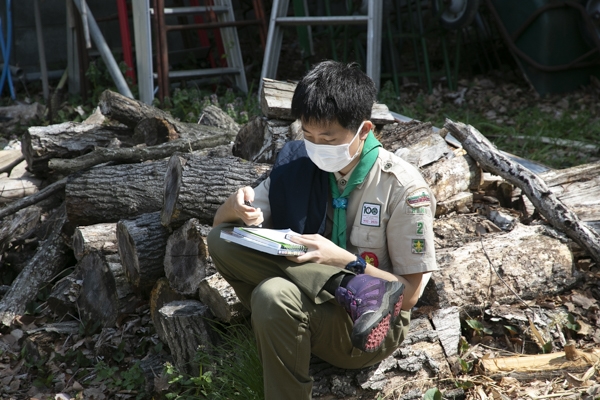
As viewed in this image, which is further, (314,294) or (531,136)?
(531,136)

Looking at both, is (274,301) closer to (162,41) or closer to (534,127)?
(534,127)

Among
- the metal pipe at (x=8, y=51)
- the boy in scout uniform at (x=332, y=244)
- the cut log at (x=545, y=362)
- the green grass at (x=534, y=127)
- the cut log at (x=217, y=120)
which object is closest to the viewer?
the boy in scout uniform at (x=332, y=244)

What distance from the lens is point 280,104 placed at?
4.05 metres

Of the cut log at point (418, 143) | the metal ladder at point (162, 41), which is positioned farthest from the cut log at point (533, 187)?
the metal ladder at point (162, 41)

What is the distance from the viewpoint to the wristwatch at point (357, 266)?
8.00 feet

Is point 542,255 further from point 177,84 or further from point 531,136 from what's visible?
point 177,84

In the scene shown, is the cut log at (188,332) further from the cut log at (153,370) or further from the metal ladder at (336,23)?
the metal ladder at (336,23)

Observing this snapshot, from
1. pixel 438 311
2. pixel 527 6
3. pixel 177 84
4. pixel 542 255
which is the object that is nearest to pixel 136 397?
pixel 438 311

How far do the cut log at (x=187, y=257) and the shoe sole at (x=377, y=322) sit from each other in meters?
1.17

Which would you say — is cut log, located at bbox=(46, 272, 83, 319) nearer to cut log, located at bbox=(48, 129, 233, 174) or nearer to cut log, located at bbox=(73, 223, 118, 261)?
cut log, located at bbox=(73, 223, 118, 261)

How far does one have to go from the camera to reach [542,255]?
3400 millimetres

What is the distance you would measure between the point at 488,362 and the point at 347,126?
1.34 metres

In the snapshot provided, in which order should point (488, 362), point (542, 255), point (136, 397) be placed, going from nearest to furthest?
point (488, 362)
point (136, 397)
point (542, 255)

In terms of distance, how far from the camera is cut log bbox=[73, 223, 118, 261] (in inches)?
146
